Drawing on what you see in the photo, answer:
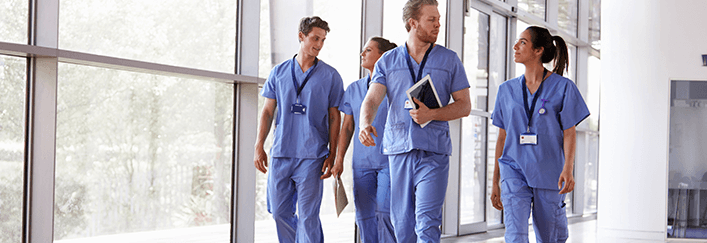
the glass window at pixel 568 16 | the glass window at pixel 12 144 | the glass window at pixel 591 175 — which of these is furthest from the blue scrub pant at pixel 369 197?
the glass window at pixel 591 175

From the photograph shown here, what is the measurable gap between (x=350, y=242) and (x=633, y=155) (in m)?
3.01

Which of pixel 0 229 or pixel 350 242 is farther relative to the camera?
pixel 350 242

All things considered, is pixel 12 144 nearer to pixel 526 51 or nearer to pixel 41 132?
pixel 41 132

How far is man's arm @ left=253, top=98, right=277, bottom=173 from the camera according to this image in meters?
3.55

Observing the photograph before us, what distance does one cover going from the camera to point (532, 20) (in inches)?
324

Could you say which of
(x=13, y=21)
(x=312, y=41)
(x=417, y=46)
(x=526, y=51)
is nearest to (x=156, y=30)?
(x=13, y=21)

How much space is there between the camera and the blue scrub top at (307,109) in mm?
3484

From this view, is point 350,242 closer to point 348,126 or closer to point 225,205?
point 225,205

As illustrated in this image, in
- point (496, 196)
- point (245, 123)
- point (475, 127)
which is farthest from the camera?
point (475, 127)

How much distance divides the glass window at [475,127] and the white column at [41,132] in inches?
175

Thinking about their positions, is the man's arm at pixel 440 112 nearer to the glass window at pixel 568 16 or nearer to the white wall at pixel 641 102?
the white wall at pixel 641 102

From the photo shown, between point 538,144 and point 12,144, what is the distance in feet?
8.14

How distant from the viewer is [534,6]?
8461 millimetres

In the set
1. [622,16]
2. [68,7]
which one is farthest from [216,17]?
[622,16]
